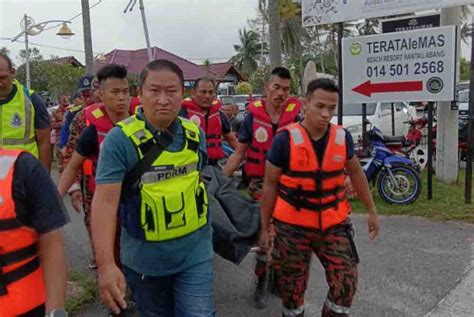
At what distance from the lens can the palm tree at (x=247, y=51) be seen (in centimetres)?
6450

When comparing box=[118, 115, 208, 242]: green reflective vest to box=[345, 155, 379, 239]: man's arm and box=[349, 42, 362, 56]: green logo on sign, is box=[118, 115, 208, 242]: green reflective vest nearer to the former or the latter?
box=[345, 155, 379, 239]: man's arm

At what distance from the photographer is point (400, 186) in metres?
7.81

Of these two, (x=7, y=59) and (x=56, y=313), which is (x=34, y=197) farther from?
(x=7, y=59)

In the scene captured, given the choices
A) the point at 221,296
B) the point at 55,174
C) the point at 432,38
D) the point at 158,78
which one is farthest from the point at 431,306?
the point at 55,174

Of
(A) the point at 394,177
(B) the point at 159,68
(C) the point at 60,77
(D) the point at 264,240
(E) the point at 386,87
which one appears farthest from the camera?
(C) the point at 60,77

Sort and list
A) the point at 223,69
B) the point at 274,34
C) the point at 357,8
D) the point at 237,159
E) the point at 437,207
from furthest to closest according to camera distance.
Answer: the point at 223,69 → the point at 274,34 → the point at 357,8 → the point at 437,207 → the point at 237,159

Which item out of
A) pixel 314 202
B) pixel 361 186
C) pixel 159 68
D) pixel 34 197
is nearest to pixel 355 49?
pixel 361 186

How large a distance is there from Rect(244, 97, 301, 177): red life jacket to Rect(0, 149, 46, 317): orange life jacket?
2.85 metres

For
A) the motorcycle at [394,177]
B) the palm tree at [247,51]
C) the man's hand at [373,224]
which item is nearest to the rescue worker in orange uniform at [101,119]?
the man's hand at [373,224]

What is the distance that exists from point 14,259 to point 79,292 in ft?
9.46

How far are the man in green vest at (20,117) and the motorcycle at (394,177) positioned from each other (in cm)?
494

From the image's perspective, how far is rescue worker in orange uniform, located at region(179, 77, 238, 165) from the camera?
17.5ft

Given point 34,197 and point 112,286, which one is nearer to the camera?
point 34,197

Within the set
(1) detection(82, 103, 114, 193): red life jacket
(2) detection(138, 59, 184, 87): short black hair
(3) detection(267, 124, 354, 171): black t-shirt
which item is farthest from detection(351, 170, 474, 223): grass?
(2) detection(138, 59, 184, 87): short black hair
